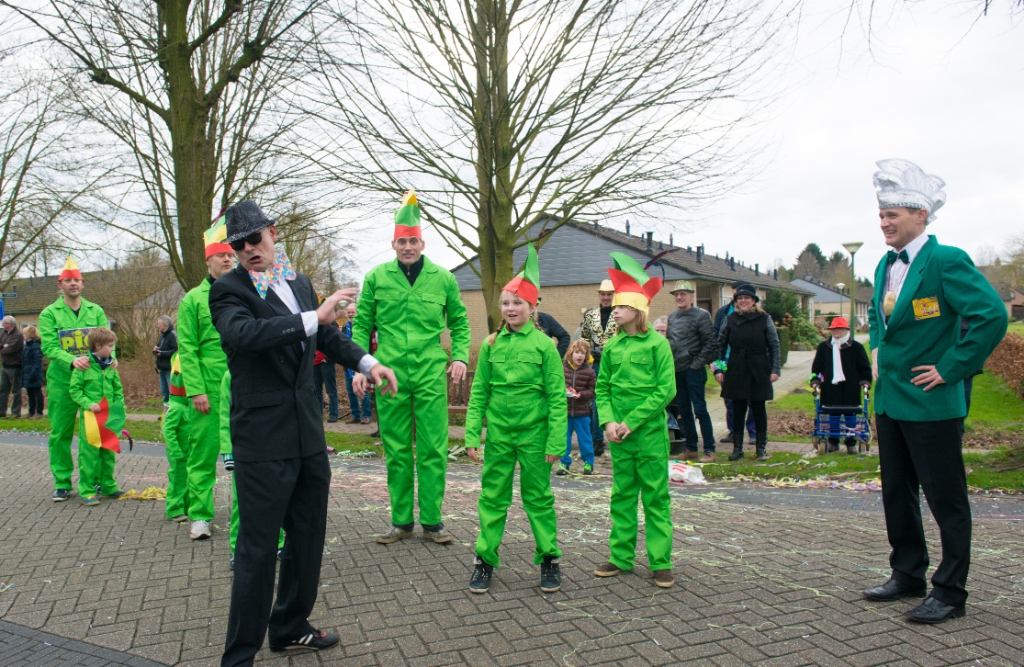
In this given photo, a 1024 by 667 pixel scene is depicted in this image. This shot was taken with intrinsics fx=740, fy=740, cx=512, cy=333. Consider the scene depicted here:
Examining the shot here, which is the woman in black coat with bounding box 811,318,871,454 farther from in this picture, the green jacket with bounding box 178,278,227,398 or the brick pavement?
the green jacket with bounding box 178,278,227,398

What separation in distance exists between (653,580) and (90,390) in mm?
5679

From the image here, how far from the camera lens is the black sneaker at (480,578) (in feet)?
14.4

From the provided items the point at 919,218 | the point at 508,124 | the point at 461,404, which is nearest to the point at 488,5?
the point at 508,124

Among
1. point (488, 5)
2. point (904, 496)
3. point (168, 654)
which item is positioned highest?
point (488, 5)

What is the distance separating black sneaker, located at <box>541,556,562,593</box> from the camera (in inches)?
173

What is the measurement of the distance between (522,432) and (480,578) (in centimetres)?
91

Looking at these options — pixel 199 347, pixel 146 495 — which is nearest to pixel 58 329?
pixel 146 495

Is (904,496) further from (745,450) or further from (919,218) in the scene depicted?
(745,450)

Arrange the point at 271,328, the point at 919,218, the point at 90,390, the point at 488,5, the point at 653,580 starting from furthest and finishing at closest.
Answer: the point at 488,5
the point at 90,390
the point at 653,580
the point at 919,218
the point at 271,328

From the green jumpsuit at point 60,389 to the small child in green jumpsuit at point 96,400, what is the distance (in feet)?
0.30

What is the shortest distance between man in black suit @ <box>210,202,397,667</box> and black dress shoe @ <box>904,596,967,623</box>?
2.92 metres

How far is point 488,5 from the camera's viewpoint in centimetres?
1123

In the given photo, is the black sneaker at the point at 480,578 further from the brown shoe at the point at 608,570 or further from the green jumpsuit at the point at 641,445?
the green jumpsuit at the point at 641,445

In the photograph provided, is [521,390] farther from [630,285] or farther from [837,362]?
[837,362]
